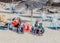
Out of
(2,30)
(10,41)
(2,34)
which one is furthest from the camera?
(2,30)

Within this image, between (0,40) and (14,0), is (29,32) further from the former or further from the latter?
(14,0)

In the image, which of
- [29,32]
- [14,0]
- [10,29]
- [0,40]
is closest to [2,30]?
[10,29]

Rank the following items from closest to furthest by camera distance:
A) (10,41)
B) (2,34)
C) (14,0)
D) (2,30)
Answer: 1. (10,41)
2. (2,34)
3. (2,30)
4. (14,0)

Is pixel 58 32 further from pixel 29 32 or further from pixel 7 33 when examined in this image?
pixel 7 33

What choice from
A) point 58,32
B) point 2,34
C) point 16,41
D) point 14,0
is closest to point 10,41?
point 16,41

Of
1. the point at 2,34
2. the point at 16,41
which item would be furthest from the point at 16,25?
the point at 16,41

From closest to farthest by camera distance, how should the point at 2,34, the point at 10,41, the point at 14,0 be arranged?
the point at 10,41
the point at 2,34
the point at 14,0

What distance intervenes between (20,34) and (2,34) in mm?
630

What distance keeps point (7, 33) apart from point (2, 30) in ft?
1.76

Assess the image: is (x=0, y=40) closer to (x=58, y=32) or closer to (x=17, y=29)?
(x=17, y=29)

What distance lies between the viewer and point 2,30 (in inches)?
372

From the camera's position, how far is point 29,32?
9.23 meters

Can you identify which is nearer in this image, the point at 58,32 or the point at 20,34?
the point at 20,34

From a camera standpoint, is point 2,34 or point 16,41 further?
point 2,34
